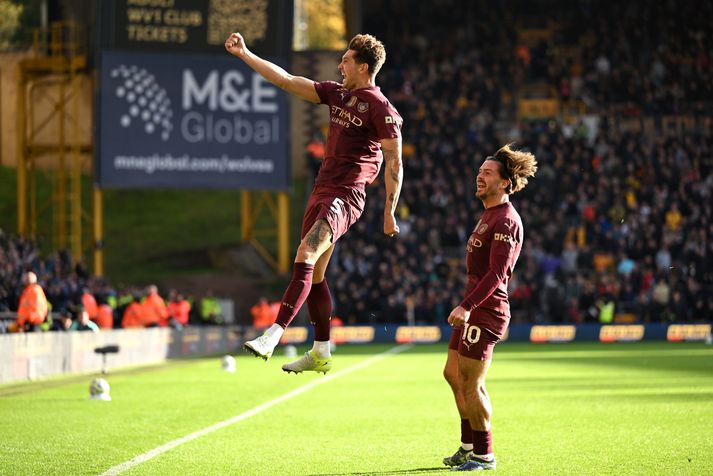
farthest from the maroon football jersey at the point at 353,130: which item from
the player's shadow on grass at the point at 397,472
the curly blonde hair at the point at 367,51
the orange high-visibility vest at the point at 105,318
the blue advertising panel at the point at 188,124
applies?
the blue advertising panel at the point at 188,124

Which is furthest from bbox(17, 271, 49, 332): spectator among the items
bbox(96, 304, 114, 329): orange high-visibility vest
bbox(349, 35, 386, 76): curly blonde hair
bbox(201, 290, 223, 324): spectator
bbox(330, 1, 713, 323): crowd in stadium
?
bbox(330, 1, 713, 323): crowd in stadium

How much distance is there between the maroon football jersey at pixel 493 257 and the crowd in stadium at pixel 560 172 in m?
29.5

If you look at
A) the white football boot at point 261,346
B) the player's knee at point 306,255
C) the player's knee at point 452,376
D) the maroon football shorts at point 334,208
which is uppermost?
the maroon football shorts at point 334,208

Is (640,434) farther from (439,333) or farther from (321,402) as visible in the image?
(439,333)

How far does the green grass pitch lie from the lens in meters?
9.62

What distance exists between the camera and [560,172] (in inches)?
1754

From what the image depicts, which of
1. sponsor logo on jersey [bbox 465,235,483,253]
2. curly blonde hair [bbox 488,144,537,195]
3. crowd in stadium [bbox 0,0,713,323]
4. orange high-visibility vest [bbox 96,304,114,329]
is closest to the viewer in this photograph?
sponsor logo on jersey [bbox 465,235,483,253]

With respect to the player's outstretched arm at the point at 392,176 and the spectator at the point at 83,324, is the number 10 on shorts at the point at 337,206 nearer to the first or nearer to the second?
the player's outstretched arm at the point at 392,176

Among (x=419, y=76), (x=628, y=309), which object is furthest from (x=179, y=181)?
(x=419, y=76)

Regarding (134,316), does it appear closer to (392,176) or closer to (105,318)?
(105,318)

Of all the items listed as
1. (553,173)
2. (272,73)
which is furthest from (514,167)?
(553,173)

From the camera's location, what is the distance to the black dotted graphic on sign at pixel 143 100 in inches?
1341

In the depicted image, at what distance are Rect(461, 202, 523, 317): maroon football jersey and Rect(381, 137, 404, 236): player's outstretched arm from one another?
574 mm

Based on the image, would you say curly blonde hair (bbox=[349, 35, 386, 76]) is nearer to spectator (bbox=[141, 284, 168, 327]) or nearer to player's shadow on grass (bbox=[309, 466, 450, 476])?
player's shadow on grass (bbox=[309, 466, 450, 476])
